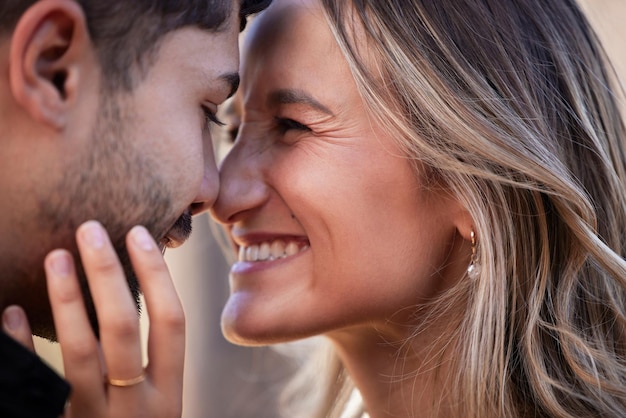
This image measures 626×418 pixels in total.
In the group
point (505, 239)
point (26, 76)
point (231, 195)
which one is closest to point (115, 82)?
point (26, 76)

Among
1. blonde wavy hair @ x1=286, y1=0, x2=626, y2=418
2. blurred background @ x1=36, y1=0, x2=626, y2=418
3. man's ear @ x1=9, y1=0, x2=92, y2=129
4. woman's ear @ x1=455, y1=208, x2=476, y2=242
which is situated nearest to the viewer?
man's ear @ x1=9, y1=0, x2=92, y2=129

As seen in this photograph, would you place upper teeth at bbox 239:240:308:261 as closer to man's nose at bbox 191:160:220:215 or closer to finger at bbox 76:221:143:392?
man's nose at bbox 191:160:220:215

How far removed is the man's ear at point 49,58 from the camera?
1584mm

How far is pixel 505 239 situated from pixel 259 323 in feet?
2.50

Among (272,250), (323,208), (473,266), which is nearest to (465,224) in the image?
(473,266)

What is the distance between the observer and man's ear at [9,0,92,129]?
5.20ft

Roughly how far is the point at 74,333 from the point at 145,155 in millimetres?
426

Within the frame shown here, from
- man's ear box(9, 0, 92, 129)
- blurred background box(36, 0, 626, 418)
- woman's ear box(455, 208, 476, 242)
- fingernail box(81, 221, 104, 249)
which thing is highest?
man's ear box(9, 0, 92, 129)

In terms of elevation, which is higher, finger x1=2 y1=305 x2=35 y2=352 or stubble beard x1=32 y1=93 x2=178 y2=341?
stubble beard x1=32 y1=93 x2=178 y2=341

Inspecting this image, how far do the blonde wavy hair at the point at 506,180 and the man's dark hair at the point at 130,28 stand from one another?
0.59 meters

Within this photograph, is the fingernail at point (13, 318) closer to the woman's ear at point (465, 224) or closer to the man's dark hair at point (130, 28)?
the man's dark hair at point (130, 28)

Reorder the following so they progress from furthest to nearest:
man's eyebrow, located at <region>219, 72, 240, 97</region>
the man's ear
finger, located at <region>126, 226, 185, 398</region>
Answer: man's eyebrow, located at <region>219, 72, 240, 97</region> → finger, located at <region>126, 226, 185, 398</region> → the man's ear

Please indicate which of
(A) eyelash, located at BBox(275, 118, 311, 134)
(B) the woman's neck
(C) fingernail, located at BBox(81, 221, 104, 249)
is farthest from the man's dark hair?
(B) the woman's neck

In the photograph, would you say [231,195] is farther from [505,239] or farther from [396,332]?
[505,239]
